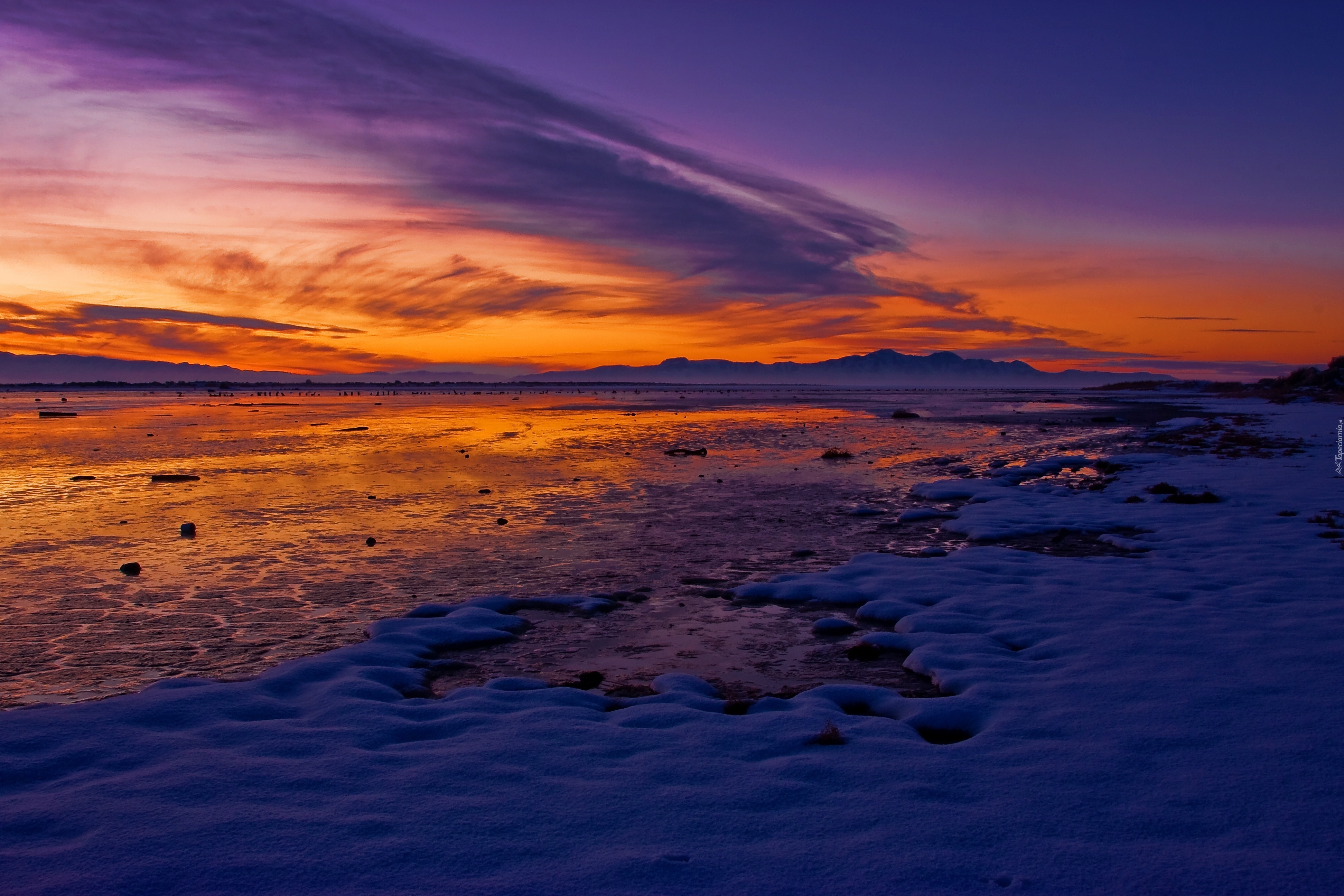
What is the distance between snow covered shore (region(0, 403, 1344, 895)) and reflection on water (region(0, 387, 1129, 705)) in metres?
0.96

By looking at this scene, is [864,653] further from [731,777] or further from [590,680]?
[731,777]

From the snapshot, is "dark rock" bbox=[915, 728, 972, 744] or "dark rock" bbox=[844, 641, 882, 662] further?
"dark rock" bbox=[844, 641, 882, 662]

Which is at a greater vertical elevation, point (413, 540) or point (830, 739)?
point (413, 540)

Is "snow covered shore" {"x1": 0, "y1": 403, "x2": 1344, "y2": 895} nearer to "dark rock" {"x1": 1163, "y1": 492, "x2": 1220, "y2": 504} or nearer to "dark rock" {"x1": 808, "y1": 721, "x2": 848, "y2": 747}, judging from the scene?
"dark rock" {"x1": 808, "y1": 721, "x2": 848, "y2": 747}

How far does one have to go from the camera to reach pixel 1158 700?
17.5ft

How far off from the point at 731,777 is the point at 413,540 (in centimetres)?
856

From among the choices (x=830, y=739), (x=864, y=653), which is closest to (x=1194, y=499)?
(x=864, y=653)

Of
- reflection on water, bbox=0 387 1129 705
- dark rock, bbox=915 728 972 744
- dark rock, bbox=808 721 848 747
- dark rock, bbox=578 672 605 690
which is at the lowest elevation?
dark rock, bbox=915 728 972 744

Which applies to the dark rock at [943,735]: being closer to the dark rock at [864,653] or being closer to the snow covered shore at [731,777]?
the snow covered shore at [731,777]

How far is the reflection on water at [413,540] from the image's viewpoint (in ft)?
22.9

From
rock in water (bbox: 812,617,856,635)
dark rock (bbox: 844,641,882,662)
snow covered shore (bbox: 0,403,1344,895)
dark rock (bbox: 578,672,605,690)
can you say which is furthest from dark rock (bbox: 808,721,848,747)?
rock in water (bbox: 812,617,856,635)

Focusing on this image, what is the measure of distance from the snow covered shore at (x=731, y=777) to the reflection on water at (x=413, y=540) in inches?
37.8

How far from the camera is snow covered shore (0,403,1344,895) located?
344cm

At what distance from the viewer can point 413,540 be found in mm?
11742
